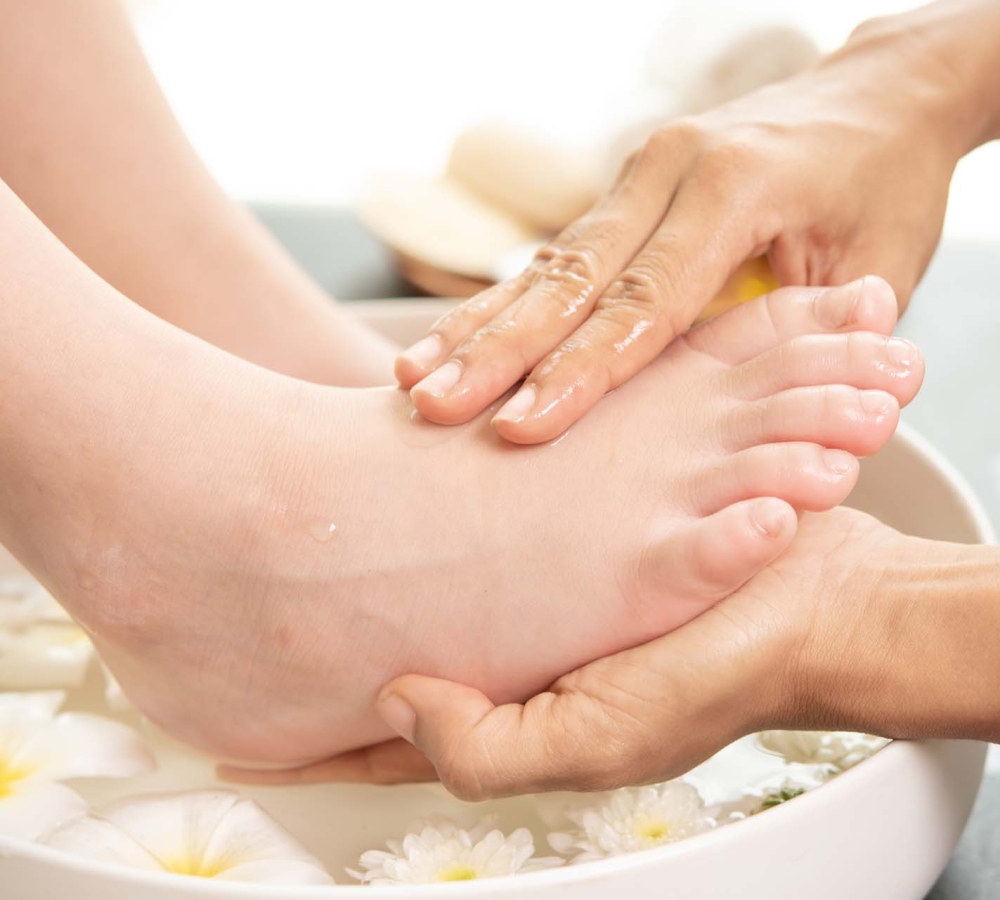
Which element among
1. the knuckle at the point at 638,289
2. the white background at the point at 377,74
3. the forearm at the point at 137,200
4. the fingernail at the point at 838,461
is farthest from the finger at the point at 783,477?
the white background at the point at 377,74

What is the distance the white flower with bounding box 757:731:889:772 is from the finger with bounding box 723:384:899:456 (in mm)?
162

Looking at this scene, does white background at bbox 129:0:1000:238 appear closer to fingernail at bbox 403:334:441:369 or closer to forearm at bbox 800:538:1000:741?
fingernail at bbox 403:334:441:369

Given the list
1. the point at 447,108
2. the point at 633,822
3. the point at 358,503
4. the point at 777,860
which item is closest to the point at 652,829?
the point at 633,822

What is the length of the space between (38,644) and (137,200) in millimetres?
291

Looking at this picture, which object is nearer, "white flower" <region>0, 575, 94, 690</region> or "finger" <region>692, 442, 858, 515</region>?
"finger" <region>692, 442, 858, 515</region>

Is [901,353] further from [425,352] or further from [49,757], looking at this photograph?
[49,757]

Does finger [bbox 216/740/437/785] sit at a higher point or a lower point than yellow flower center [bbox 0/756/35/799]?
lower

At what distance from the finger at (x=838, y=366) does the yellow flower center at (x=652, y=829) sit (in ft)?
0.76

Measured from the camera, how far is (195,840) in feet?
2.00

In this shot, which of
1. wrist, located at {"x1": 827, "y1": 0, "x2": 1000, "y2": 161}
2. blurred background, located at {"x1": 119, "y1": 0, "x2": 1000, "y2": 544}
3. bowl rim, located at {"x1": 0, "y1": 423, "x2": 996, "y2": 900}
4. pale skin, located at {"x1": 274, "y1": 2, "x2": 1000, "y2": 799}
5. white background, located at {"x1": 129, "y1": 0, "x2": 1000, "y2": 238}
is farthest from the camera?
white background, located at {"x1": 129, "y1": 0, "x2": 1000, "y2": 238}

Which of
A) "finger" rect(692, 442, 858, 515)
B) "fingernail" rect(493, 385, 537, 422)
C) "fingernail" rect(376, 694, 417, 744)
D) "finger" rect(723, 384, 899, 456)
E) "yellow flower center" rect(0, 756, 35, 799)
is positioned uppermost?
"fingernail" rect(493, 385, 537, 422)

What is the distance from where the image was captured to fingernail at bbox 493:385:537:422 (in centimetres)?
64

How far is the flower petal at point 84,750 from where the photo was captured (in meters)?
0.68

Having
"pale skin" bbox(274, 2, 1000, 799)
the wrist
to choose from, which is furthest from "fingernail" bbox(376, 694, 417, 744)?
the wrist
